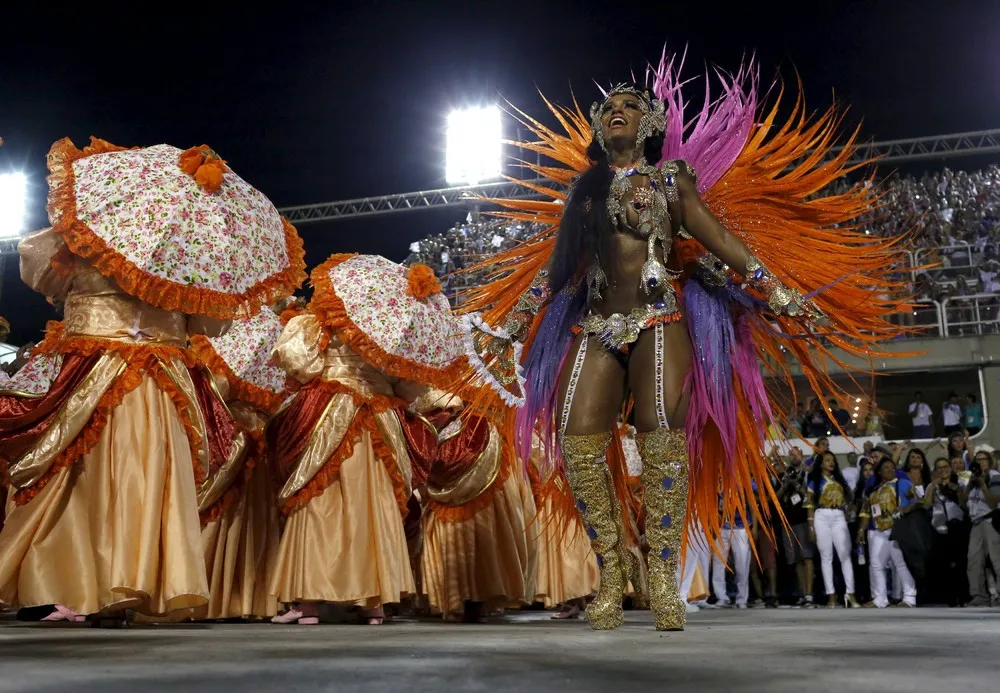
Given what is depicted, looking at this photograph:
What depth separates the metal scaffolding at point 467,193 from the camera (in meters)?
17.7

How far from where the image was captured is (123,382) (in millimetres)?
4082

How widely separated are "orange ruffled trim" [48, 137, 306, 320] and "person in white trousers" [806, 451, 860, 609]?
7.21m

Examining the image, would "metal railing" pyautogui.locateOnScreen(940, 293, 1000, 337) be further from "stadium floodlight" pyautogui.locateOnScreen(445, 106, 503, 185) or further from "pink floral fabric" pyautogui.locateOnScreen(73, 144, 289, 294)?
"pink floral fabric" pyautogui.locateOnScreen(73, 144, 289, 294)

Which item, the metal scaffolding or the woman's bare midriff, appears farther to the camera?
the metal scaffolding

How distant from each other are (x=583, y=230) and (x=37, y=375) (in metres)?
2.24

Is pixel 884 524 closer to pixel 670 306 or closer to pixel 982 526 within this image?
pixel 982 526

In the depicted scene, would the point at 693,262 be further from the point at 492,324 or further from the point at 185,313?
the point at 185,313

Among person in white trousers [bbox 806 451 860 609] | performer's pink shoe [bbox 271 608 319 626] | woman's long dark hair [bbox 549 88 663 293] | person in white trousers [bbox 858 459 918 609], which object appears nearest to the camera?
woman's long dark hair [bbox 549 88 663 293]

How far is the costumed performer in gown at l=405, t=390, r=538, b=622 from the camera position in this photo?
6145 millimetres

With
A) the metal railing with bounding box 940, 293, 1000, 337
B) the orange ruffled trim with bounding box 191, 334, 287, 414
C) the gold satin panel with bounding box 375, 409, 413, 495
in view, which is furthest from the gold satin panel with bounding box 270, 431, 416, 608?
the metal railing with bounding box 940, 293, 1000, 337

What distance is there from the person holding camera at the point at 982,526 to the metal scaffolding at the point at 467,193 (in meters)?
9.51

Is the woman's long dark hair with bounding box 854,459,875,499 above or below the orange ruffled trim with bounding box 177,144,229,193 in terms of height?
below

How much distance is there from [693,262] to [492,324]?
90cm

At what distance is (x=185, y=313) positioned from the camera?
4.37 m
